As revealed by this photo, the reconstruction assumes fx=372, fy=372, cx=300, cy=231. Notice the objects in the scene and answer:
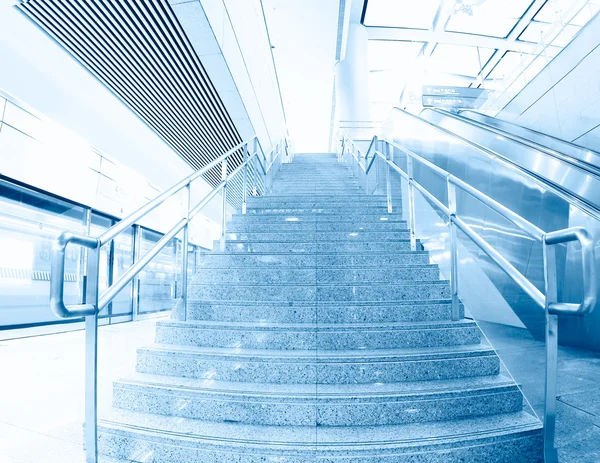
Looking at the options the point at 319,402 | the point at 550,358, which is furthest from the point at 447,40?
the point at 319,402

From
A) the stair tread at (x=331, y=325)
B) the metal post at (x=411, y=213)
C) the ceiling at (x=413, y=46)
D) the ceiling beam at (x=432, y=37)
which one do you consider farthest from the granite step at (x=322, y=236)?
the ceiling beam at (x=432, y=37)

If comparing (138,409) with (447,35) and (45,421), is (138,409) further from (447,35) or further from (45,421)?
(447,35)

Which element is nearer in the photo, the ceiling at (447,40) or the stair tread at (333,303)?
the stair tread at (333,303)

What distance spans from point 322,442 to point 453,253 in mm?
1516

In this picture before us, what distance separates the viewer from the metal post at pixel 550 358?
4.75 ft

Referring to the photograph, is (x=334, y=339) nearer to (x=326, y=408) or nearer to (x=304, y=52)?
(x=326, y=408)

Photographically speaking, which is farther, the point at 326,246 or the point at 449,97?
the point at 449,97

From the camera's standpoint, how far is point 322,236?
3.60m

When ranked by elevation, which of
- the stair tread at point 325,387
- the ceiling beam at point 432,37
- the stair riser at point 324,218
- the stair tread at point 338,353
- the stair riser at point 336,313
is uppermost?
the ceiling beam at point 432,37

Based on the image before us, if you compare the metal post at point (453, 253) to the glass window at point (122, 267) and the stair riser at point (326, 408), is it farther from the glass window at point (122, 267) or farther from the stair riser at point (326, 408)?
the glass window at point (122, 267)

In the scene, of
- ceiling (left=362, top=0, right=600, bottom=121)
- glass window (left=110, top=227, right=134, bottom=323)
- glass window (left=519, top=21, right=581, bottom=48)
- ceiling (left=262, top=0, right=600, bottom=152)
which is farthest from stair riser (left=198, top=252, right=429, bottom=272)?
ceiling (left=362, top=0, right=600, bottom=121)

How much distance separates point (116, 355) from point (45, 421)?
1696mm

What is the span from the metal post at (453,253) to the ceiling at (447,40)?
20.8ft

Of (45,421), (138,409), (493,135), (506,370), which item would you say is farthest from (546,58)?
(45,421)
